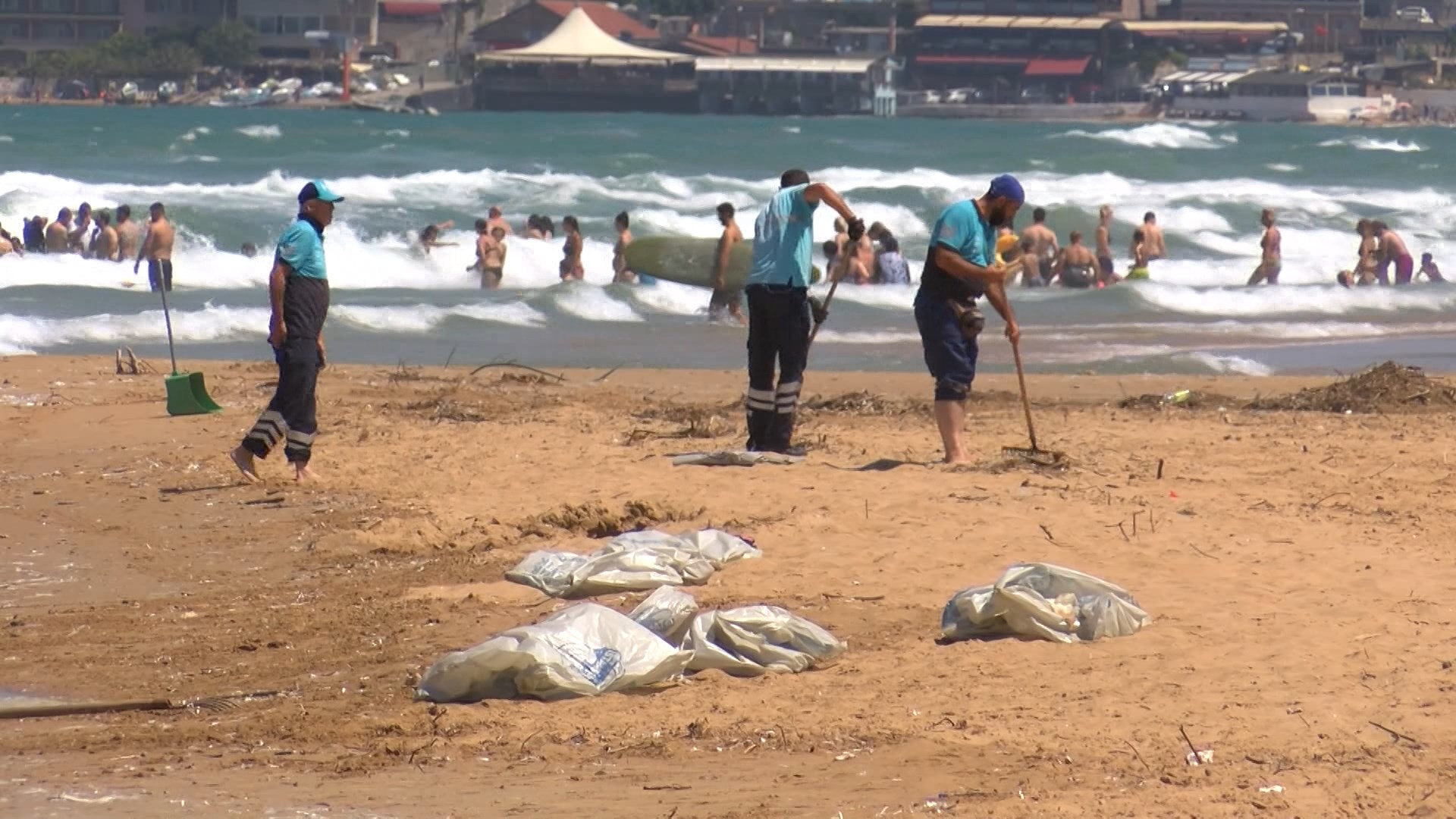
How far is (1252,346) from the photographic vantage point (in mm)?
16938

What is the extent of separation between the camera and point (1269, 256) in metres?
22.3

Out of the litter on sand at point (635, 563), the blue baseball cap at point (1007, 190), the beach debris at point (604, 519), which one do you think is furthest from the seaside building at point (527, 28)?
the litter on sand at point (635, 563)

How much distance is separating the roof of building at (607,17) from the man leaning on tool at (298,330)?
91.2m

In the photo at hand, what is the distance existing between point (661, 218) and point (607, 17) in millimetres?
73760

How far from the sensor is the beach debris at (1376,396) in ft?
38.1

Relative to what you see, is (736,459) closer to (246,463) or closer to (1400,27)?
(246,463)

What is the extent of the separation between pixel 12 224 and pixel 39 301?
38.4 feet

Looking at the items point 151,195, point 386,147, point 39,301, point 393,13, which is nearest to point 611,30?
point 393,13

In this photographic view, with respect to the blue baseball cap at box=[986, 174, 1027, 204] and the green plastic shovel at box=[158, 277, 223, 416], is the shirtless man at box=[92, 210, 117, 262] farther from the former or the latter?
the blue baseball cap at box=[986, 174, 1027, 204]

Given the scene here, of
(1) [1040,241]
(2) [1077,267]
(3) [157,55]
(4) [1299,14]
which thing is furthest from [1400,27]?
(2) [1077,267]

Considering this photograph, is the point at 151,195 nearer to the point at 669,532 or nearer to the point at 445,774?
the point at 669,532

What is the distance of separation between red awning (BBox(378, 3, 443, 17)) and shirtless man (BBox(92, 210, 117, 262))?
265 feet

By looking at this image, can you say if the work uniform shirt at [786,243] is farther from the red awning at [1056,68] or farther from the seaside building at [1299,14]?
the seaside building at [1299,14]

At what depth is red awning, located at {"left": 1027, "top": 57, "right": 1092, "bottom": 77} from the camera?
95.2 metres
